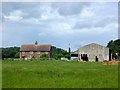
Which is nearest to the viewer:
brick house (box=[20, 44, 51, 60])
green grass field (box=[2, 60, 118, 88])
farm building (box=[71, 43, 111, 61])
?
green grass field (box=[2, 60, 118, 88])

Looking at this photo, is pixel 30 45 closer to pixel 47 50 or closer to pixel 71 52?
pixel 47 50

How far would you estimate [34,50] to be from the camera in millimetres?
165750

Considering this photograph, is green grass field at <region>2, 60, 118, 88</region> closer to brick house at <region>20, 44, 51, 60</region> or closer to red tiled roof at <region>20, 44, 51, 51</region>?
brick house at <region>20, 44, 51, 60</region>

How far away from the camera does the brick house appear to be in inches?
6427

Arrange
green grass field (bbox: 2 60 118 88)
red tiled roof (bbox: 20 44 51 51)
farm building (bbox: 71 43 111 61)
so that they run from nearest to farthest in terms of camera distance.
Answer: green grass field (bbox: 2 60 118 88) < farm building (bbox: 71 43 111 61) < red tiled roof (bbox: 20 44 51 51)

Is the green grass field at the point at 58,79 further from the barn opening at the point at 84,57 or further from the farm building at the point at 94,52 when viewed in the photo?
the farm building at the point at 94,52

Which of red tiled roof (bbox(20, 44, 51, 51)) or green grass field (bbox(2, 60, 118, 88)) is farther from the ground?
red tiled roof (bbox(20, 44, 51, 51))

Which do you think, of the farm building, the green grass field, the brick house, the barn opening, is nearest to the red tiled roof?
the brick house

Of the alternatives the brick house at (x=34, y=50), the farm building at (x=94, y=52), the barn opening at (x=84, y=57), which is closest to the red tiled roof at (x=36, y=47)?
the brick house at (x=34, y=50)

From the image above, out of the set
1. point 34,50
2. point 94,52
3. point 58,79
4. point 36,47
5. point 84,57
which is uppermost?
point 36,47

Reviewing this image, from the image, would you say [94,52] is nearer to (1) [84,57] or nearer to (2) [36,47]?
(1) [84,57]

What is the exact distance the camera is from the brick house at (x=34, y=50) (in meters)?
163

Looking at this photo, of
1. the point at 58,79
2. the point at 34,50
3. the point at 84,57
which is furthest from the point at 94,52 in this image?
the point at 58,79

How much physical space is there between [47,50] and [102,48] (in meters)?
43.0
